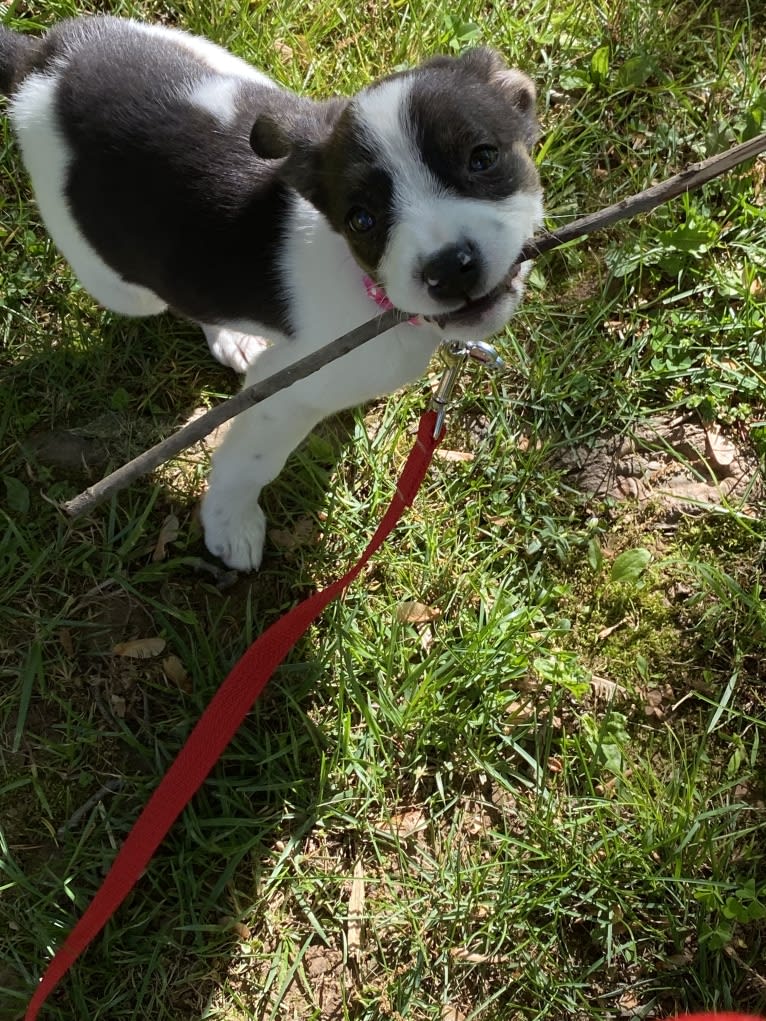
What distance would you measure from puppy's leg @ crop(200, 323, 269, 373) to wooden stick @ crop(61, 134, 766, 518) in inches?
52.3

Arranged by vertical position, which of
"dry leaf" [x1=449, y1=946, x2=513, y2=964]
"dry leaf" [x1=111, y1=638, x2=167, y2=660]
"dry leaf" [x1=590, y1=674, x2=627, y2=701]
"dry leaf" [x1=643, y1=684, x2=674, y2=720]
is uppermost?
"dry leaf" [x1=111, y1=638, x2=167, y2=660]

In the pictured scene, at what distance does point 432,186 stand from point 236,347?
161 centimetres

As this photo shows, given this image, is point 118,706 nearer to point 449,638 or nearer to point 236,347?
point 449,638

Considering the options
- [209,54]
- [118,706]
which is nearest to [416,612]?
[118,706]

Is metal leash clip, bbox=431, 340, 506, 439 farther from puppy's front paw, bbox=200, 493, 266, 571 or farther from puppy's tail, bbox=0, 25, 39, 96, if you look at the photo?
puppy's tail, bbox=0, 25, 39, 96

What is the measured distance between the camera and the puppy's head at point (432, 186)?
2402 millimetres

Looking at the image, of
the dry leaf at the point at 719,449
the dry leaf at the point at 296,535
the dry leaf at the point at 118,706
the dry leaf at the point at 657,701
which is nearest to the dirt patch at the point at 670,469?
the dry leaf at the point at 719,449

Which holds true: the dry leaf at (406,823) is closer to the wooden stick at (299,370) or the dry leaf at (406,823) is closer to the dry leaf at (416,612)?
the dry leaf at (416,612)

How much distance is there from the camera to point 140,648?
3.65m

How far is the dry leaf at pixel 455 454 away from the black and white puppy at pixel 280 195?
0.82 meters

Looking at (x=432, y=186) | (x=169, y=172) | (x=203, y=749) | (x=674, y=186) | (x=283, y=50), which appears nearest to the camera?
(x=674, y=186)

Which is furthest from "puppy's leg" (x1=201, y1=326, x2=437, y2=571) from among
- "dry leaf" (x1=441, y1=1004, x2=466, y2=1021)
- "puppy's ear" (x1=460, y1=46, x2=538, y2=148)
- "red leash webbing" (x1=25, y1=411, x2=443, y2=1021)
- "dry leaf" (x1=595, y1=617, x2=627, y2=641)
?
"dry leaf" (x1=441, y1=1004, x2=466, y2=1021)

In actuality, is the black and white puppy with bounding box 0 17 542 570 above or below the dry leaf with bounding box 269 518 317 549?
above

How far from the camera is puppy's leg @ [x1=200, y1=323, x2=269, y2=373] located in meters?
3.88
